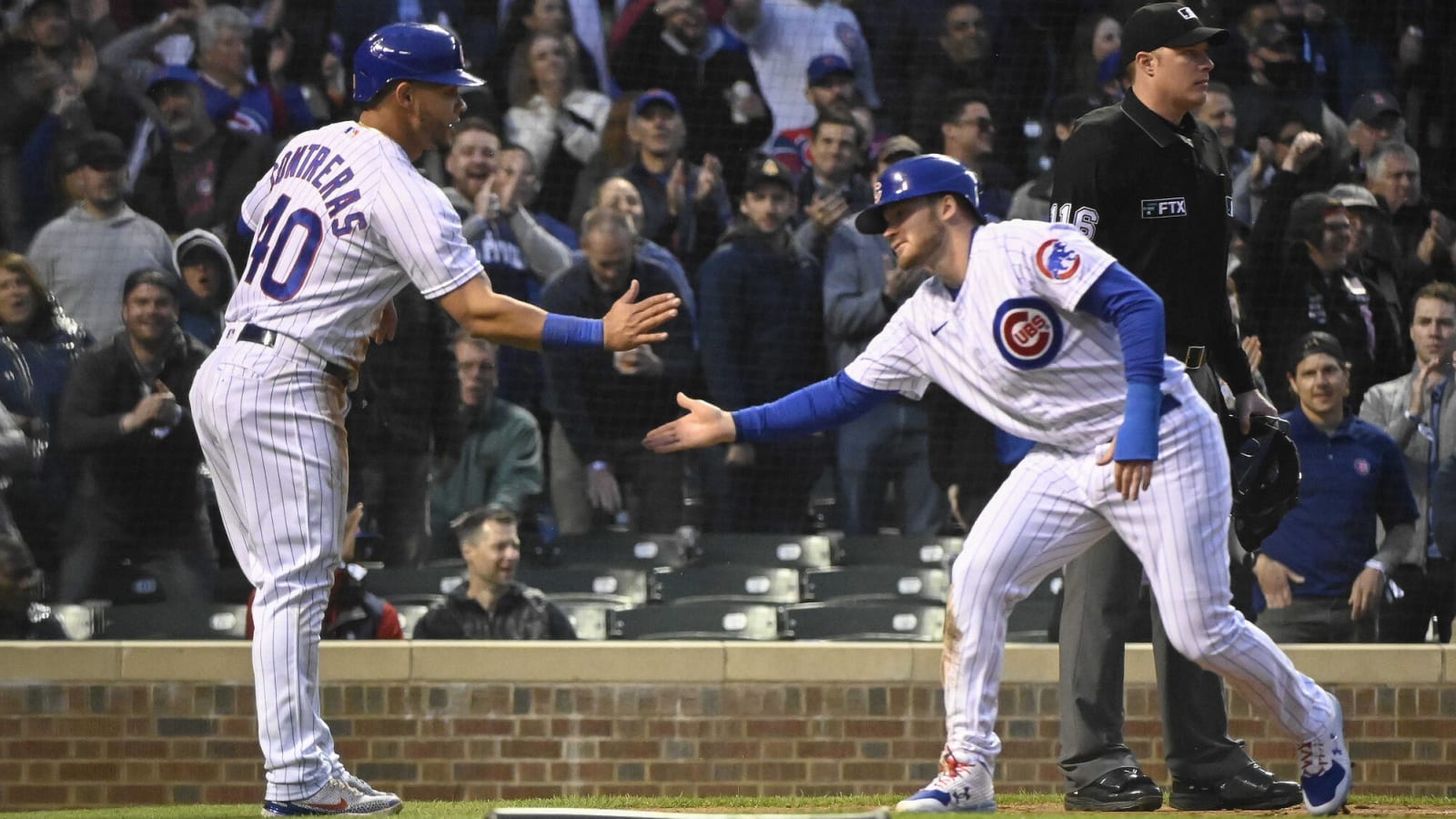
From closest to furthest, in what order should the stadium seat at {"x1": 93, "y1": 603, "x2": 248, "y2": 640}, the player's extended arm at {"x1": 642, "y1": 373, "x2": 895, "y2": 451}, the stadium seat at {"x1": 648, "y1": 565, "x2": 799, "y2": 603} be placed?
the player's extended arm at {"x1": 642, "y1": 373, "x2": 895, "y2": 451}
the stadium seat at {"x1": 93, "y1": 603, "x2": 248, "y2": 640}
the stadium seat at {"x1": 648, "y1": 565, "x2": 799, "y2": 603}

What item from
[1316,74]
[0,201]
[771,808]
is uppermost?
[1316,74]

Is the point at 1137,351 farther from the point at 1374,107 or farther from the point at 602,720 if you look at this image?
the point at 1374,107

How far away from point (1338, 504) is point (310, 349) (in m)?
4.42

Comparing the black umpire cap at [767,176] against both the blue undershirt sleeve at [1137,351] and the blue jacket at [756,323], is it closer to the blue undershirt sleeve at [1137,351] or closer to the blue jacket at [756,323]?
the blue jacket at [756,323]

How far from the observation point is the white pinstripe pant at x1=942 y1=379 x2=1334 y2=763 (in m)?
4.24

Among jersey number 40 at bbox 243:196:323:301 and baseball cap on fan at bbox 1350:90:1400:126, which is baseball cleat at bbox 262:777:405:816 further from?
baseball cap on fan at bbox 1350:90:1400:126

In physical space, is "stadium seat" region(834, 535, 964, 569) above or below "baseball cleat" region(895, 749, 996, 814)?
above

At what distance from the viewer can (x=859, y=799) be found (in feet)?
18.1

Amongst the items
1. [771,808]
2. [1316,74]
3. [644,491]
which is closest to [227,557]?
[644,491]

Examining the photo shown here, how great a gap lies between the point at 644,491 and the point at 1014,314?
3.74m

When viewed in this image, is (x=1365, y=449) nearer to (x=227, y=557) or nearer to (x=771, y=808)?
(x=771, y=808)

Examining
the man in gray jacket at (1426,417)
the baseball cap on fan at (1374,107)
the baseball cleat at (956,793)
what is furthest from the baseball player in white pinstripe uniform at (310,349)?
the baseball cap on fan at (1374,107)

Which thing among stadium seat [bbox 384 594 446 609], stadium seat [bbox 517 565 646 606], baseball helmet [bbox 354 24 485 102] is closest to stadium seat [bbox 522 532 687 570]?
stadium seat [bbox 517 565 646 606]

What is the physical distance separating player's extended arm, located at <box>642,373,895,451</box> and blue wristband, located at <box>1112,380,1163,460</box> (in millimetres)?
675
